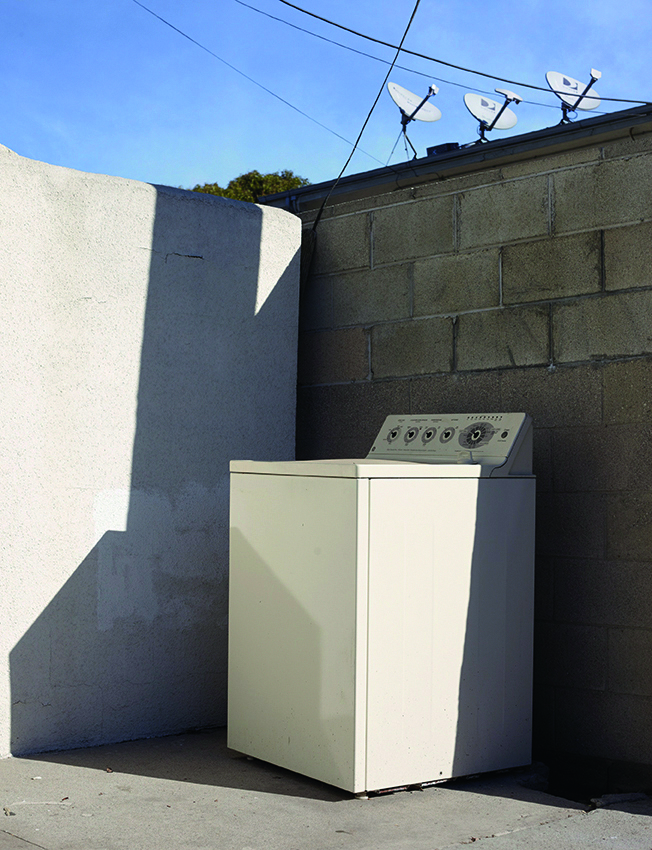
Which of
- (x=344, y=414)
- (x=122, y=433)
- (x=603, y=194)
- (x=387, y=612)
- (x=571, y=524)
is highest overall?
(x=603, y=194)

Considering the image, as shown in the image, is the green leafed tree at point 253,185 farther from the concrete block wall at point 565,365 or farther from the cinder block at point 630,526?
the cinder block at point 630,526

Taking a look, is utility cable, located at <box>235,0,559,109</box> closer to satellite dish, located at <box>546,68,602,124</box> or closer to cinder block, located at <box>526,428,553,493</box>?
satellite dish, located at <box>546,68,602,124</box>

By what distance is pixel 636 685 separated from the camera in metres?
3.15

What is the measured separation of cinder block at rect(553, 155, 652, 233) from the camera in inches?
127

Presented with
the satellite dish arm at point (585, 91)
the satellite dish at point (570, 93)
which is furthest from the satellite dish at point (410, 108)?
the satellite dish arm at point (585, 91)

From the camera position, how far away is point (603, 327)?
3.32m

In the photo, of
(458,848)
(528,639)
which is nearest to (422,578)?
(528,639)

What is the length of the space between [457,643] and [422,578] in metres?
0.27

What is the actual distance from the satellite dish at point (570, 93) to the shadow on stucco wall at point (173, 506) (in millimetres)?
7492

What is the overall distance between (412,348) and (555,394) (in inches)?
29.0

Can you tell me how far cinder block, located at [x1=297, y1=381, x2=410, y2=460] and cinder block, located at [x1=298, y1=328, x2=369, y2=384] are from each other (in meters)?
0.05

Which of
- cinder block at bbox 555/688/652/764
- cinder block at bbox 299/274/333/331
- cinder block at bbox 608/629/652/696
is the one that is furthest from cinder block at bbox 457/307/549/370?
cinder block at bbox 555/688/652/764

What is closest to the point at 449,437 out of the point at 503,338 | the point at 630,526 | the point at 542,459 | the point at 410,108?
the point at 542,459

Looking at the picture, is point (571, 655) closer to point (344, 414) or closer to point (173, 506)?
point (344, 414)
